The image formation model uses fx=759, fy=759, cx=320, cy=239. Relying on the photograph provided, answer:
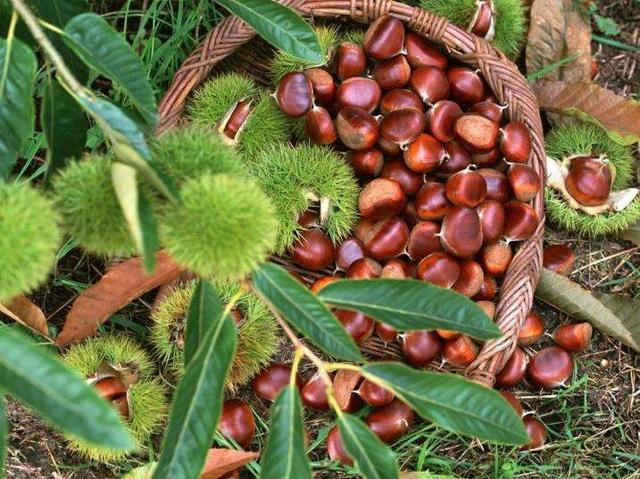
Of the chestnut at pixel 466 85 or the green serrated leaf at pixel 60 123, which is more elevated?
the green serrated leaf at pixel 60 123

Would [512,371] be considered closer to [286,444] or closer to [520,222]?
[520,222]

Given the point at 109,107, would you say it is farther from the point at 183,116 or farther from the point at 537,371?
the point at 537,371

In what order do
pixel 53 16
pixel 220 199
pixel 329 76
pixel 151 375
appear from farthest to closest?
pixel 329 76, pixel 151 375, pixel 53 16, pixel 220 199

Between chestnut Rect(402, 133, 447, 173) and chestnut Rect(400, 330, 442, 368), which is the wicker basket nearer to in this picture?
chestnut Rect(400, 330, 442, 368)

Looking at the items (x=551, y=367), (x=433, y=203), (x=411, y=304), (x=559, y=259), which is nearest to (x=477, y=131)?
(x=433, y=203)

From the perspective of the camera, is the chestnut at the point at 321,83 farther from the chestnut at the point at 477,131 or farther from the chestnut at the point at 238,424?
the chestnut at the point at 238,424

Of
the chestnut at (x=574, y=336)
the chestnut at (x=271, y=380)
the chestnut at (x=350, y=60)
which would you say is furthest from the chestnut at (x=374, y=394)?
the chestnut at (x=350, y=60)

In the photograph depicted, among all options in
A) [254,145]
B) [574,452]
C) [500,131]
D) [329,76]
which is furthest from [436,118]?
[574,452]

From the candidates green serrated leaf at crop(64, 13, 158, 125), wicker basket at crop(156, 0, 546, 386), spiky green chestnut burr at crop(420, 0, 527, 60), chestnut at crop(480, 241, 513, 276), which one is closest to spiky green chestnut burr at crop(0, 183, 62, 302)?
green serrated leaf at crop(64, 13, 158, 125)
